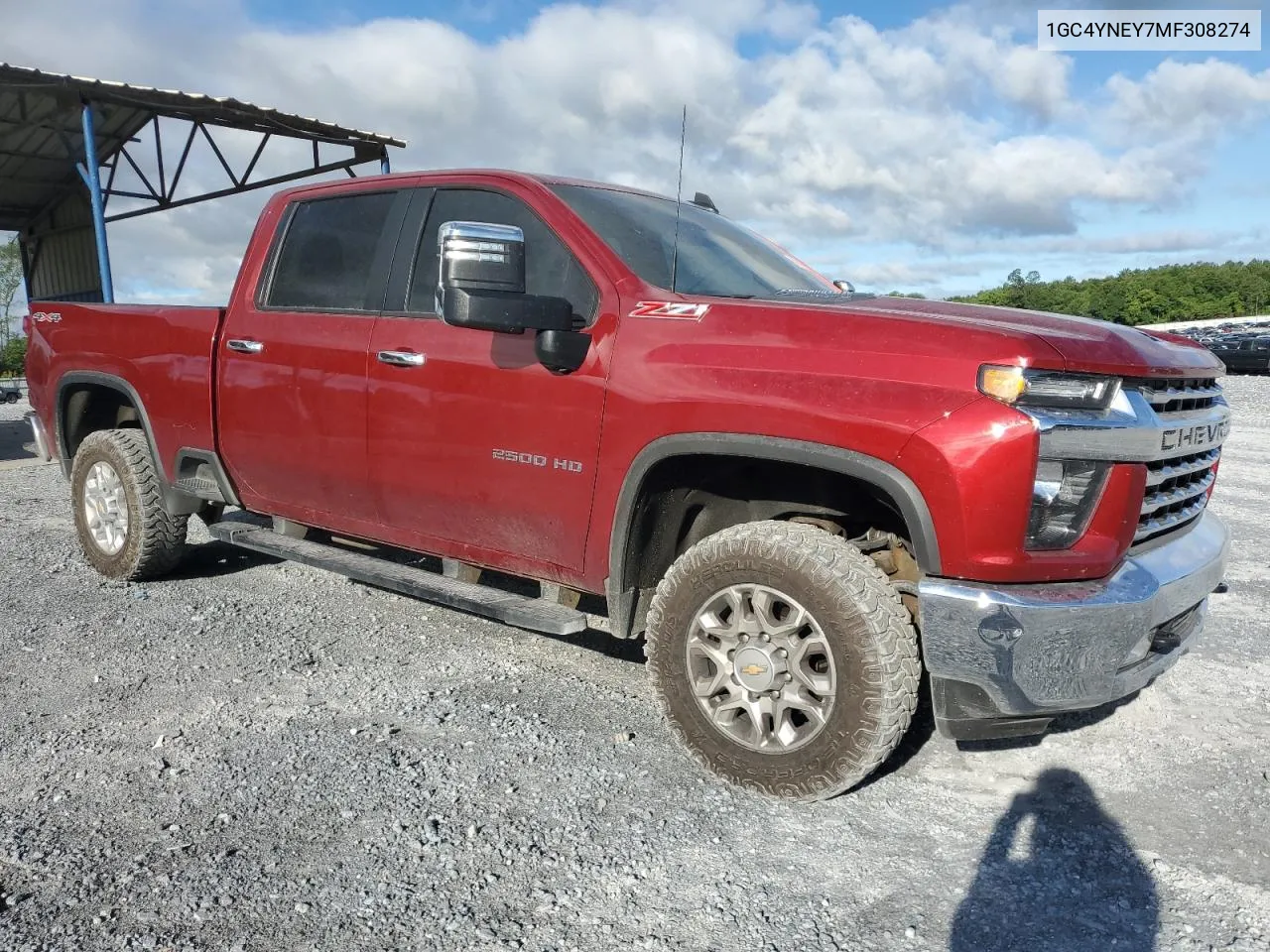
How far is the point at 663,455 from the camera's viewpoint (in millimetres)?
→ 3072

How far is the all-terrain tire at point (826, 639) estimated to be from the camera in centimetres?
281

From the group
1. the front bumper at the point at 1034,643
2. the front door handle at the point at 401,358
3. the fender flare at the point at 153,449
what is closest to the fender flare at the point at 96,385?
the fender flare at the point at 153,449

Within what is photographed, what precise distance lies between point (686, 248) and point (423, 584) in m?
1.63

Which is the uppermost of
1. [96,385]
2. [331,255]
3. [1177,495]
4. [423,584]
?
[331,255]

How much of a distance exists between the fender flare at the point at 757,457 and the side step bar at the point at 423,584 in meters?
0.23

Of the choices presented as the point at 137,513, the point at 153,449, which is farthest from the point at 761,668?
the point at 137,513

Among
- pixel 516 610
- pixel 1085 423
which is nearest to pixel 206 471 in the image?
pixel 516 610

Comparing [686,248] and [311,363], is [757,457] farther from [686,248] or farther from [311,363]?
[311,363]

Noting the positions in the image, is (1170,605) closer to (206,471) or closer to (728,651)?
(728,651)

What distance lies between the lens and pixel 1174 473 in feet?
9.77

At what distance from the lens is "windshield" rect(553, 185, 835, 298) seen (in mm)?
3492

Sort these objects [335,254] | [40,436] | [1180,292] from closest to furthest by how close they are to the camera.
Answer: [335,254] → [40,436] → [1180,292]

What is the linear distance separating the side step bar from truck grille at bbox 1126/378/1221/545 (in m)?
1.82

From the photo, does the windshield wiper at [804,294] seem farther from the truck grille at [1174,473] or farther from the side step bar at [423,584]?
the side step bar at [423,584]
